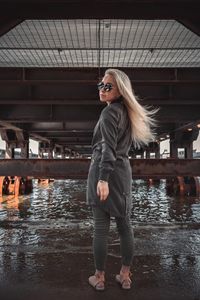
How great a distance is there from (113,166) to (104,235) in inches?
21.7

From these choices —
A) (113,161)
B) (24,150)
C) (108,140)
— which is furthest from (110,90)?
(24,150)

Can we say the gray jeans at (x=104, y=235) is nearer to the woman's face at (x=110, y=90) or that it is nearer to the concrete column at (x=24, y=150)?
the woman's face at (x=110, y=90)

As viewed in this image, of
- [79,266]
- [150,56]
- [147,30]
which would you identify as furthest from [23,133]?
[79,266]

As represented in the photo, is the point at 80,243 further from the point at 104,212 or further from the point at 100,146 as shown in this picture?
the point at 100,146

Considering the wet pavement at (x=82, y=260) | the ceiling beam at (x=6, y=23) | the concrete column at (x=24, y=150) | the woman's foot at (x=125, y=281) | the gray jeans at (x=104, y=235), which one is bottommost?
the wet pavement at (x=82, y=260)

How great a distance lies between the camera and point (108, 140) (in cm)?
221

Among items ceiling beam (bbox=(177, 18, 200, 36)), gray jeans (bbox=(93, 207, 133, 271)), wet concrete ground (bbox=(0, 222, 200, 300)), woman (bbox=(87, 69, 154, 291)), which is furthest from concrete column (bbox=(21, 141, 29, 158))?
gray jeans (bbox=(93, 207, 133, 271))

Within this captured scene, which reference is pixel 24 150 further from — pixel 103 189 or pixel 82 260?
pixel 103 189

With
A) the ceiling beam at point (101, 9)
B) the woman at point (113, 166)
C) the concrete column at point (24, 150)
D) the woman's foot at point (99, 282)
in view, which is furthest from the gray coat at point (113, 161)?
the concrete column at point (24, 150)

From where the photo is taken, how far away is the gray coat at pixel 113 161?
2.20 m

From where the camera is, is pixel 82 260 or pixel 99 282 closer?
pixel 99 282

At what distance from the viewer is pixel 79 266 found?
3070mm

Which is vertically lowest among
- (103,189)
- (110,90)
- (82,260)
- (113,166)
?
(82,260)

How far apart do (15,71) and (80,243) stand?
14.9 ft
